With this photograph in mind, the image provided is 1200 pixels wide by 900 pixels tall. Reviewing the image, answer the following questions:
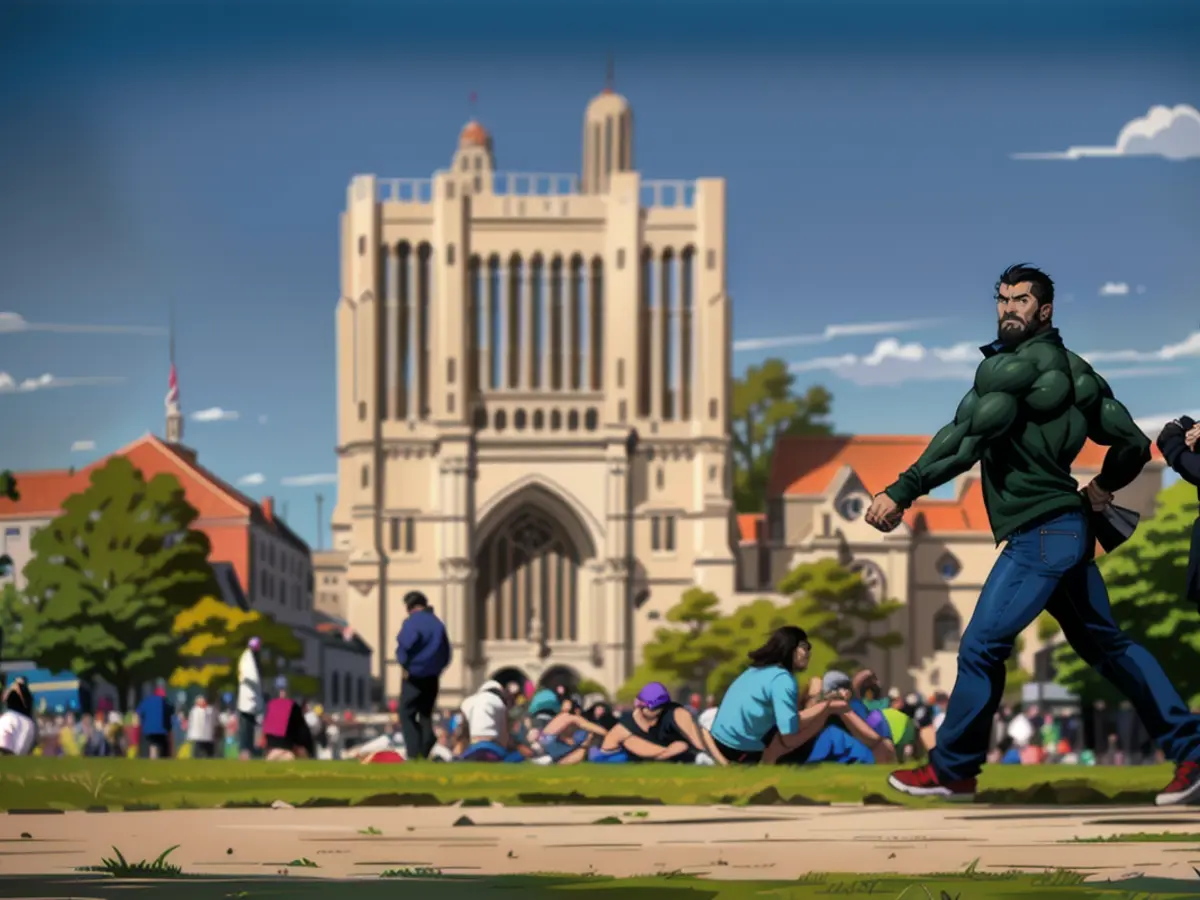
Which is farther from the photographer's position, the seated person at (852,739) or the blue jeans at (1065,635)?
the seated person at (852,739)

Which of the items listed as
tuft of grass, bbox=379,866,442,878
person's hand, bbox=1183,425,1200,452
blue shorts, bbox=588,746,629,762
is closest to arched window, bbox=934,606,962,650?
blue shorts, bbox=588,746,629,762

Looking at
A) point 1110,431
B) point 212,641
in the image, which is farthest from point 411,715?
point 212,641

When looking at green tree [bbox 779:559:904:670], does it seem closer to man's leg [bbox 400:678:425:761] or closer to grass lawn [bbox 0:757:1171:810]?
man's leg [bbox 400:678:425:761]

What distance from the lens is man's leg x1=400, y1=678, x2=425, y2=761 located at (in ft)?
59.8

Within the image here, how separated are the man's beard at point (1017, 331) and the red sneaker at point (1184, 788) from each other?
74.4 inches

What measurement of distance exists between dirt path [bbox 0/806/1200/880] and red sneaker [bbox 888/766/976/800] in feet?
0.36

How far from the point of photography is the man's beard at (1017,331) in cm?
911

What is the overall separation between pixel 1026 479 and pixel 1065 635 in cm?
65

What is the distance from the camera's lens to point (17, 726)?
21.0 metres

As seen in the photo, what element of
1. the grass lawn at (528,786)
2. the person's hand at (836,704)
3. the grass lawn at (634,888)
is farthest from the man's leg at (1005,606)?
the person's hand at (836,704)

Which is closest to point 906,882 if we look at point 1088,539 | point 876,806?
point 1088,539

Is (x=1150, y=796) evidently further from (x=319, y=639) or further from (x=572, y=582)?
(x=572, y=582)

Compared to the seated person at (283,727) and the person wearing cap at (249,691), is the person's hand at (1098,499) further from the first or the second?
the person wearing cap at (249,691)

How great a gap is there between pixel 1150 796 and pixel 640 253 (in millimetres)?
99105
